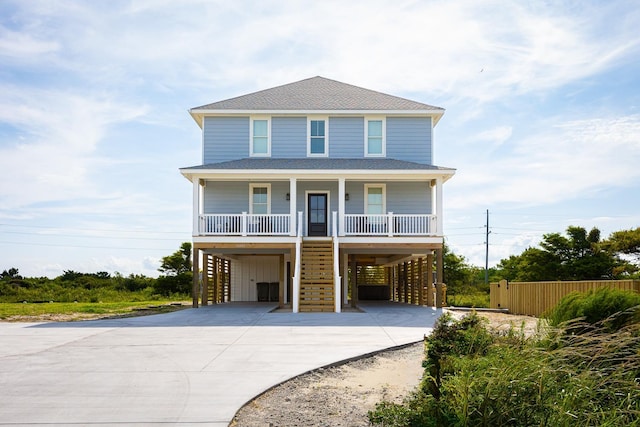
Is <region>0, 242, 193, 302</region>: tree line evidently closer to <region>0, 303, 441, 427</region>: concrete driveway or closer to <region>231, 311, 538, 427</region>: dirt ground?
<region>0, 303, 441, 427</region>: concrete driveway

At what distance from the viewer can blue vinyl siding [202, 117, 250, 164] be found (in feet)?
87.2

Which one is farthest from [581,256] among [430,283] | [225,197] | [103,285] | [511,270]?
[103,285]

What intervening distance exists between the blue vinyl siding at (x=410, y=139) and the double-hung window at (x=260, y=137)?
478 cm

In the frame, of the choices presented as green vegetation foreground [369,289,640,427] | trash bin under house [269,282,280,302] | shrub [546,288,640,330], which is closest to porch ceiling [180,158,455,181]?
trash bin under house [269,282,280,302]

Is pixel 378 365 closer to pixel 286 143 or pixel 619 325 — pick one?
pixel 619 325

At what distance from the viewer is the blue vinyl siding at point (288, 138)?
2653 cm

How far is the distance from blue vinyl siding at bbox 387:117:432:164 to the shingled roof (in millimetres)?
541

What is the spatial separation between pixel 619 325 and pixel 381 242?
606 inches

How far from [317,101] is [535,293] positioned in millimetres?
11628

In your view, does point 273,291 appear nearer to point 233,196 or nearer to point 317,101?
point 233,196

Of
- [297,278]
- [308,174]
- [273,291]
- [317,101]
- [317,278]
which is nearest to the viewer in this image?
→ [297,278]

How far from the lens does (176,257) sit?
4128 cm

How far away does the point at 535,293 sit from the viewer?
20.8 m

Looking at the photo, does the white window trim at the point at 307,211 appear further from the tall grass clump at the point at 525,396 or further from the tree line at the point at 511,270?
the tall grass clump at the point at 525,396
